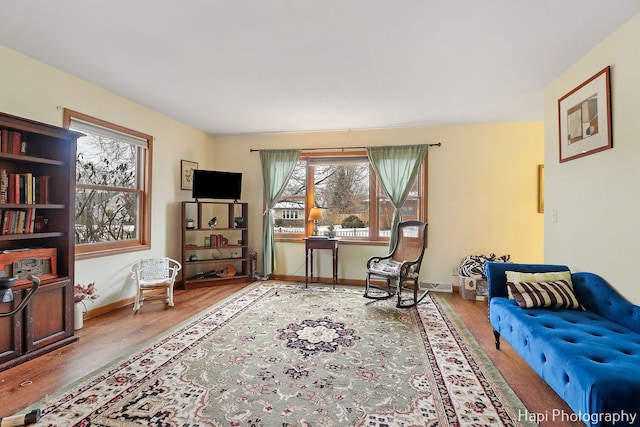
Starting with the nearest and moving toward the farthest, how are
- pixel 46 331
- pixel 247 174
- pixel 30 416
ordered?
pixel 30 416, pixel 46 331, pixel 247 174

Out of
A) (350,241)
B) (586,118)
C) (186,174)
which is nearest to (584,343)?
(586,118)

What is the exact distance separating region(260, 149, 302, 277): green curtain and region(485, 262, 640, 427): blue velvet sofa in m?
3.30

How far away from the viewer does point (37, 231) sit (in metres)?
2.65

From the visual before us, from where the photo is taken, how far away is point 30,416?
163cm

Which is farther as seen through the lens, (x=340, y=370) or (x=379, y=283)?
(x=379, y=283)

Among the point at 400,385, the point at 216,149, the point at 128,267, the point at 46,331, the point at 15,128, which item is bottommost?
the point at 400,385

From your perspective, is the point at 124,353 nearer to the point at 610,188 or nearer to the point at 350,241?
the point at 350,241

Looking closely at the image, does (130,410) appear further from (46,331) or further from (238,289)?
(238,289)

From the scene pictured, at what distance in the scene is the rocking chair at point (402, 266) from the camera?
3791 millimetres

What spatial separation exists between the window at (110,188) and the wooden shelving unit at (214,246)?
2.18ft

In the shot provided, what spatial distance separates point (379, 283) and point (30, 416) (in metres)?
3.99

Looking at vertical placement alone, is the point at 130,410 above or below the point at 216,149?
below

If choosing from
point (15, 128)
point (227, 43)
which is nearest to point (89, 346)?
point (15, 128)

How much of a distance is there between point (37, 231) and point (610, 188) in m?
4.63
